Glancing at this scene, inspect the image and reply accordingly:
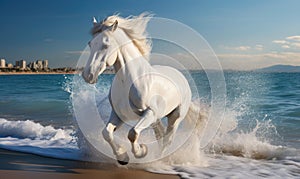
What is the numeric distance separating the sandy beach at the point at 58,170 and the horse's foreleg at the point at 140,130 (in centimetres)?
28

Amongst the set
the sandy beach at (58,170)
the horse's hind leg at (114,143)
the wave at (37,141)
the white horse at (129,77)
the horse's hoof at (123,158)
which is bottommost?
the wave at (37,141)

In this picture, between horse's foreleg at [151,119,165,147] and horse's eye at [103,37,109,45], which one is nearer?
horse's eye at [103,37,109,45]

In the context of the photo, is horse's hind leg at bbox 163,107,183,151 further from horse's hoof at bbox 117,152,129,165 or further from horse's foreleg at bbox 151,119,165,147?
horse's hoof at bbox 117,152,129,165

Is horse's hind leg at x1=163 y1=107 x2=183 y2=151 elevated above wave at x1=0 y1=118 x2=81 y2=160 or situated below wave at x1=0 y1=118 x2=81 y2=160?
above

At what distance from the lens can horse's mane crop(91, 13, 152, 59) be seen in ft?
13.8

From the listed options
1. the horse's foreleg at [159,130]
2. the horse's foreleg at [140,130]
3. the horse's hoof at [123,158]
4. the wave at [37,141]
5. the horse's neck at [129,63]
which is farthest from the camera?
the wave at [37,141]

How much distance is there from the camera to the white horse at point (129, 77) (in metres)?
3.89

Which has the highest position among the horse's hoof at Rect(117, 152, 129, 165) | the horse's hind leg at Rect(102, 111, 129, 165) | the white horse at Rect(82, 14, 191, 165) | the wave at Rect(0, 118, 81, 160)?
the white horse at Rect(82, 14, 191, 165)

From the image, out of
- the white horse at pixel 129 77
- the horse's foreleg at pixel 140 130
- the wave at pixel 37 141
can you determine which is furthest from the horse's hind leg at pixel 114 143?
the wave at pixel 37 141

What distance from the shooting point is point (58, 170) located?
434cm

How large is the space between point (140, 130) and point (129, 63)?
745 millimetres

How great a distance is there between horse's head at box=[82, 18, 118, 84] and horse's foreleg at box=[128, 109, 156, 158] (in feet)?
2.12

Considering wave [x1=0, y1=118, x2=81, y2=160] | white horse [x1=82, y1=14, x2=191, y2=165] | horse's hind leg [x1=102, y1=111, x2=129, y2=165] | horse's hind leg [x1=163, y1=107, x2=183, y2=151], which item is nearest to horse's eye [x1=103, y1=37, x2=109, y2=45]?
white horse [x1=82, y1=14, x2=191, y2=165]

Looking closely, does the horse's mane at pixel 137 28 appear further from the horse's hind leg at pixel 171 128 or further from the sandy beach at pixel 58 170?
the sandy beach at pixel 58 170
